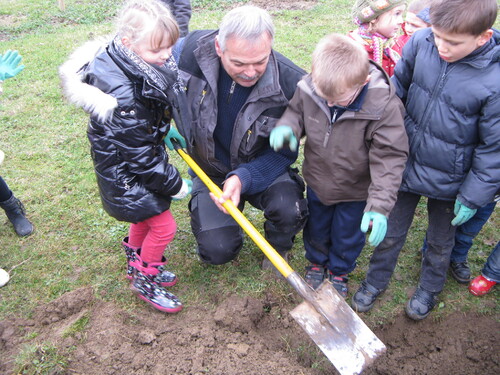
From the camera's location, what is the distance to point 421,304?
9.18ft

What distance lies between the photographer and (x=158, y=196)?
2.54 metres

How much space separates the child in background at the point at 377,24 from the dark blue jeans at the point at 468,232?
123 centimetres

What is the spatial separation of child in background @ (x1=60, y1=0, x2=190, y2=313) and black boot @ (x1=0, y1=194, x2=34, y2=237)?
1281 mm

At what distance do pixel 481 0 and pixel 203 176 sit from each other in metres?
1.69

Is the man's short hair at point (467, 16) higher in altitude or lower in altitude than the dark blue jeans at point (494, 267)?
higher

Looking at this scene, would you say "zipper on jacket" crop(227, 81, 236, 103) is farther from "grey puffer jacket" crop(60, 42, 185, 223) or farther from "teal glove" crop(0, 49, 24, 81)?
"teal glove" crop(0, 49, 24, 81)

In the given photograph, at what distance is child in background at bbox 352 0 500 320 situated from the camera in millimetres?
2072

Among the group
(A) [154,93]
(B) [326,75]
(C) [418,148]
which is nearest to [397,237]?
(C) [418,148]

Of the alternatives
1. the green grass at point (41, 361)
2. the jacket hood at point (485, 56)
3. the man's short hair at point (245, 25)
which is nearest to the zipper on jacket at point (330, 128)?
the man's short hair at point (245, 25)

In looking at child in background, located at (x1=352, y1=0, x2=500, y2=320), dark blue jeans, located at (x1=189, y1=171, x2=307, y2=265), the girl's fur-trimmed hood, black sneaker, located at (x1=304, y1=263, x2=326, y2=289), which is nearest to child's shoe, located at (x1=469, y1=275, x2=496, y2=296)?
child in background, located at (x1=352, y1=0, x2=500, y2=320)

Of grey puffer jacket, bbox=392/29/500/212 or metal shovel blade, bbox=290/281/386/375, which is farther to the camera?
metal shovel blade, bbox=290/281/386/375

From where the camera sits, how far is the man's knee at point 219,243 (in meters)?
2.82

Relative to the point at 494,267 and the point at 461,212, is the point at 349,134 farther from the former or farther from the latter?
the point at 494,267

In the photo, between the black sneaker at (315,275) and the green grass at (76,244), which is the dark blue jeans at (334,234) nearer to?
the black sneaker at (315,275)
